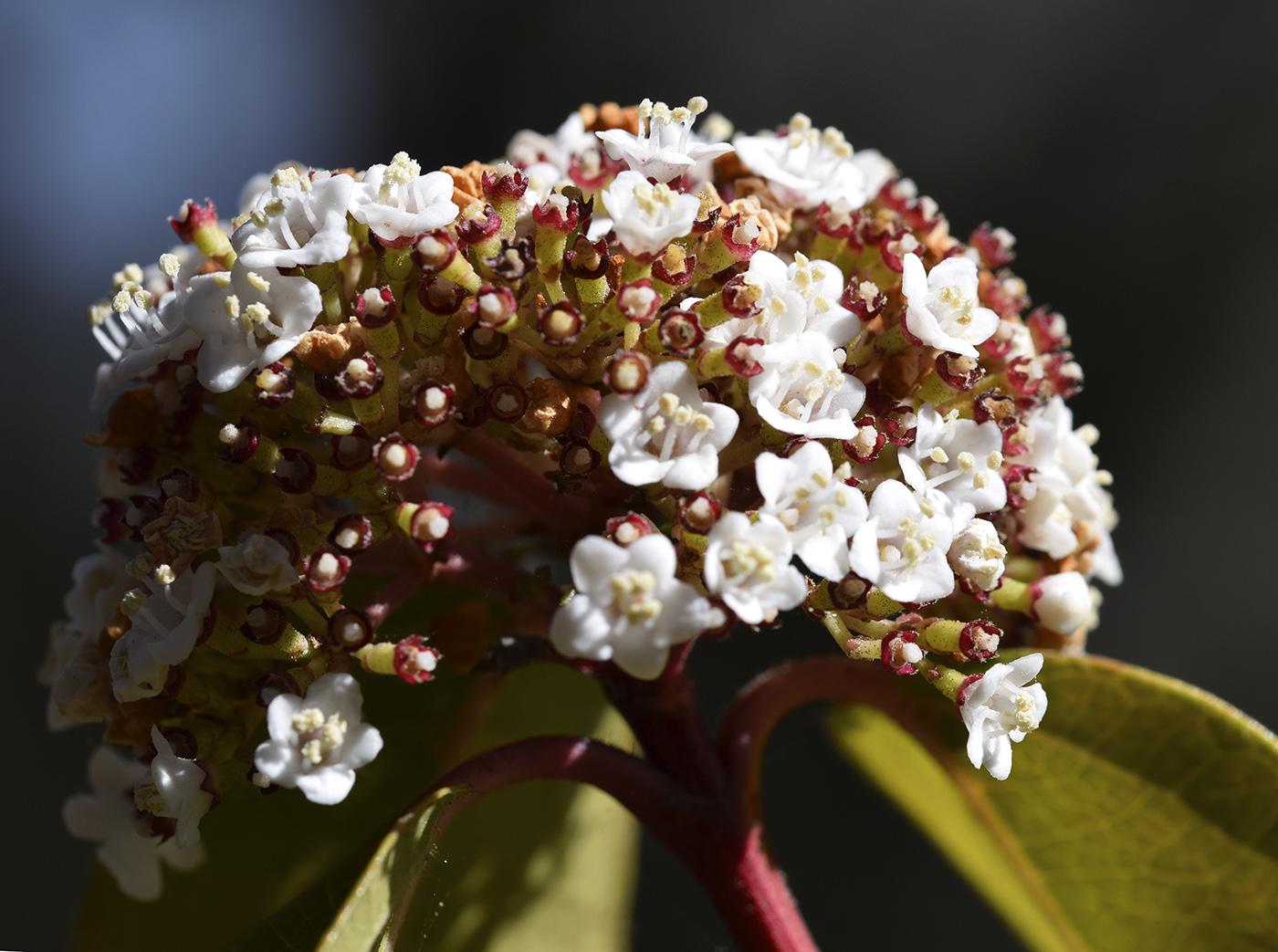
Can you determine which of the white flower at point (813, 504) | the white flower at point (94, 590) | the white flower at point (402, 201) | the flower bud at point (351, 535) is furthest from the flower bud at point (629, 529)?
the white flower at point (94, 590)

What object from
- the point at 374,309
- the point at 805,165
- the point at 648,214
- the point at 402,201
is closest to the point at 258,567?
the point at 374,309

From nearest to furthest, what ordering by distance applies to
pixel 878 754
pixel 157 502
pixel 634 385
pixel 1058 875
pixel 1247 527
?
pixel 634 385, pixel 157 502, pixel 1058 875, pixel 878 754, pixel 1247 527

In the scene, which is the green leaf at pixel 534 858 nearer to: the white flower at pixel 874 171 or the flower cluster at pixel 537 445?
the flower cluster at pixel 537 445

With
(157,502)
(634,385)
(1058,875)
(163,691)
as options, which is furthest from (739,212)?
(1058,875)

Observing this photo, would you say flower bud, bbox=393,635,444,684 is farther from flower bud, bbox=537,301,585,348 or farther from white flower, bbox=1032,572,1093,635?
white flower, bbox=1032,572,1093,635

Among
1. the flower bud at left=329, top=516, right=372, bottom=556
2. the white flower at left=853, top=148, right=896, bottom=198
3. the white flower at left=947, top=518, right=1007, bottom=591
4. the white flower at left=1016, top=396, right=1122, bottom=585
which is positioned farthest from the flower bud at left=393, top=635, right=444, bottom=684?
the white flower at left=853, top=148, right=896, bottom=198

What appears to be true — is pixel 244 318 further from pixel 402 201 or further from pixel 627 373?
pixel 627 373

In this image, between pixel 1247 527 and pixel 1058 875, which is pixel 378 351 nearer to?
pixel 1058 875
